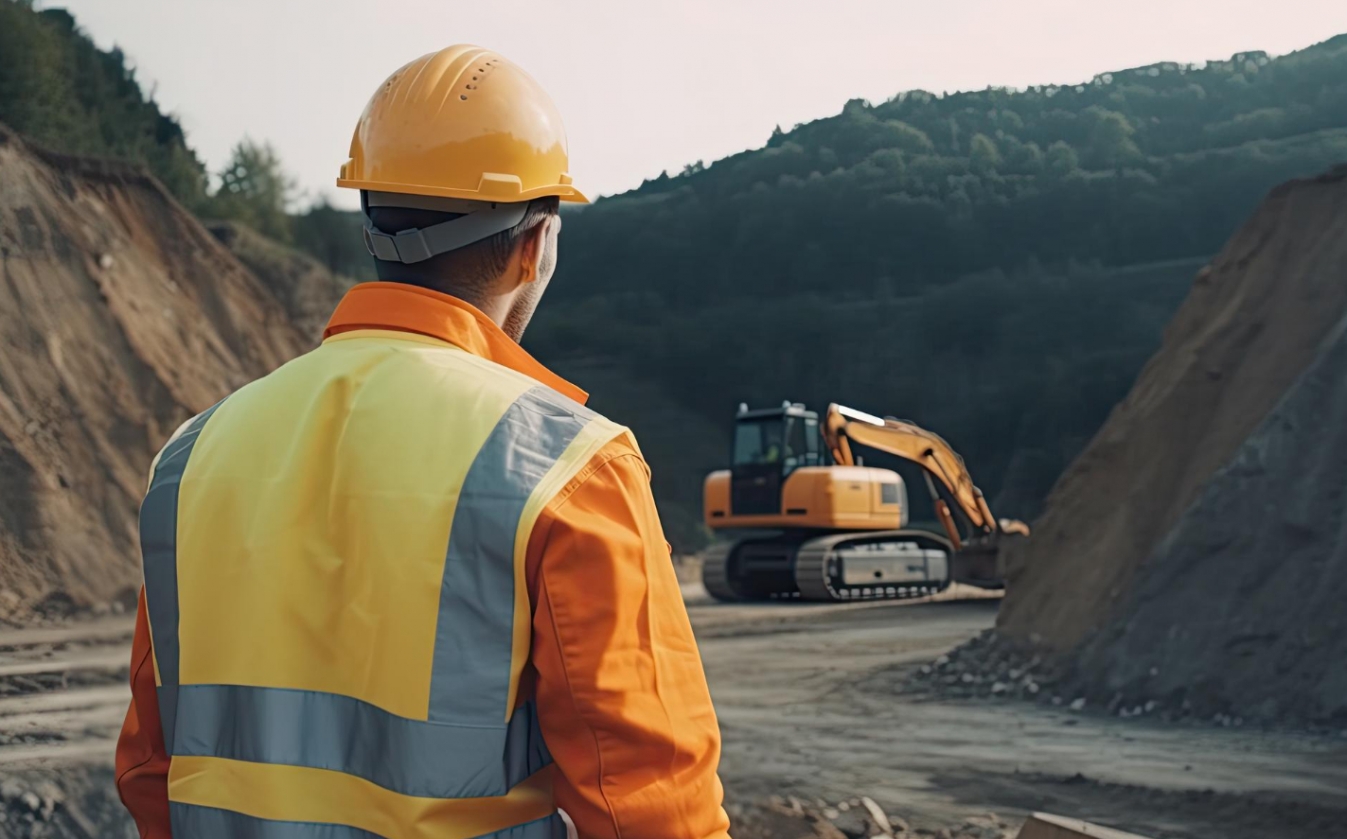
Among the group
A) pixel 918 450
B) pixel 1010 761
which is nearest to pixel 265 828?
pixel 1010 761

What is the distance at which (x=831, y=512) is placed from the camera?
17.2 meters

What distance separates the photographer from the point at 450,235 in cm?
152

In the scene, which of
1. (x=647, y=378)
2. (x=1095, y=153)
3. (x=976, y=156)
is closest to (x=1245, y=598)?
(x=976, y=156)

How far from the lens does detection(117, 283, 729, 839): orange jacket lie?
1242 mm

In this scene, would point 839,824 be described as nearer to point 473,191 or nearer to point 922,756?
point 922,756

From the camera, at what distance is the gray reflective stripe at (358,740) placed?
1.29 m

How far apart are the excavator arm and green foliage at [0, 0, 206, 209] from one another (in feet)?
40.8

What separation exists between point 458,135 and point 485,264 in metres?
0.16

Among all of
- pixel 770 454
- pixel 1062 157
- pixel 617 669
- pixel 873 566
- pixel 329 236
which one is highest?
pixel 1062 157

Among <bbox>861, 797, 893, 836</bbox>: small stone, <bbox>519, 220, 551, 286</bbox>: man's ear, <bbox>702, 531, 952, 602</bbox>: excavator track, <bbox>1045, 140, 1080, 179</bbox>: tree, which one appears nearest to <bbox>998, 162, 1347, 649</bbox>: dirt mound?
<bbox>861, 797, 893, 836</bbox>: small stone

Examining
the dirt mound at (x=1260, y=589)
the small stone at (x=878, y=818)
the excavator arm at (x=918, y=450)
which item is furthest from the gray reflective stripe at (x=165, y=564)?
the excavator arm at (x=918, y=450)

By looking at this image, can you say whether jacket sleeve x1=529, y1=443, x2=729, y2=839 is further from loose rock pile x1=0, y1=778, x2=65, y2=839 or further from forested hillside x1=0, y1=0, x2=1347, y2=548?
forested hillside x1=0, y1=0, x2=1347, y2=548

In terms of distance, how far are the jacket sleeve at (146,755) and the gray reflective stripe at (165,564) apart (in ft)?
0.21

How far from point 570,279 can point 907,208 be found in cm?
1418
